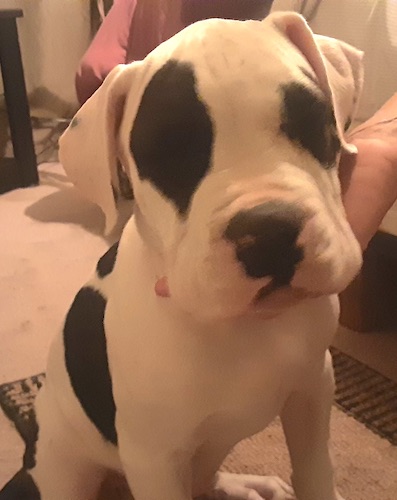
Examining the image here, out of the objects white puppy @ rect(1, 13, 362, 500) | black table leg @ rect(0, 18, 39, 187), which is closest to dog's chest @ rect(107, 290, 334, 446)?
white puppy @ rect(1, 13, 362, 500)

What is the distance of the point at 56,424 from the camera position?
3.38 feet

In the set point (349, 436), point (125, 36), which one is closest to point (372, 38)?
point (349, 436)

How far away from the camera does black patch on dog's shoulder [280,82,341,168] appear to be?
2.30 ft

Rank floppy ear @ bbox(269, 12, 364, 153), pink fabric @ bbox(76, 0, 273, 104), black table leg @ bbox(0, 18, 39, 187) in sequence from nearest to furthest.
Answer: floppy ear @ bbox(269, 12, 364, 153) < pink fabric @ bbox(76, 0, 273, 104) < black table leg @ bbox(0, 18, 39, 187)

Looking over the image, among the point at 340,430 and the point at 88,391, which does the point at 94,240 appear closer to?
the point at 340,430

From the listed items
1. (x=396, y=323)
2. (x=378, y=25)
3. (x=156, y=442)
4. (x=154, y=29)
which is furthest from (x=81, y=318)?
(x=154, y=29)

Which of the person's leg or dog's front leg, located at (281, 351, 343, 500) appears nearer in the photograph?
dog's front leg, located at (281, 351, 343, 500)

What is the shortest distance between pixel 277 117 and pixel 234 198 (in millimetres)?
91

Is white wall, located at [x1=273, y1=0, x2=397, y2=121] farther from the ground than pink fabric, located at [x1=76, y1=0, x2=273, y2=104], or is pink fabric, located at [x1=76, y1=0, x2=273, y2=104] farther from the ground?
white wall, located at [x1=273, y1=0, x2=397, y2=121]

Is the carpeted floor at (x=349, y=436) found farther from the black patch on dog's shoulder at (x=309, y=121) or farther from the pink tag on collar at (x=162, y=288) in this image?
the black patch on dog's shoulder at (x=309, y=121)

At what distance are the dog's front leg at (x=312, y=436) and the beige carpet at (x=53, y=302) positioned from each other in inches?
9.1

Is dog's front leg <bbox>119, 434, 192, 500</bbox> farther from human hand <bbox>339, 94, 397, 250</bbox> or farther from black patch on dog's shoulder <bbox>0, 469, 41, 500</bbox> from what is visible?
human hand <bbox>339, 94, 397, 250</bbox>

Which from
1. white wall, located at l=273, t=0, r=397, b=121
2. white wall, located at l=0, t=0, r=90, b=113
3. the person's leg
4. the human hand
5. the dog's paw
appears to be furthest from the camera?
white wall, located at l=0, t=0, r=90, b=113

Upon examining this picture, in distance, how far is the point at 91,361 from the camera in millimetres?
941
